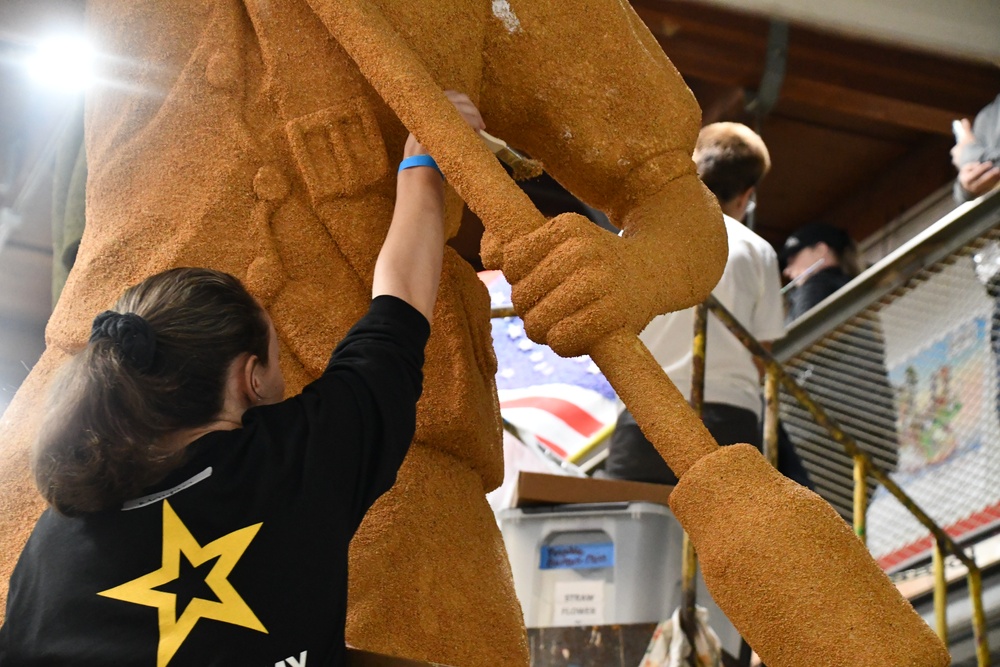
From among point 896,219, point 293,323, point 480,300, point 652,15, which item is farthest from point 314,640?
point 896,219

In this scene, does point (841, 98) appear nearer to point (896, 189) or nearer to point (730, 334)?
point (896, 189)

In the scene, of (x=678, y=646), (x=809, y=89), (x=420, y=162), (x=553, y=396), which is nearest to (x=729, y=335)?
(x=678, y=646)

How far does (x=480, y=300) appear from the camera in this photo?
5.35ft

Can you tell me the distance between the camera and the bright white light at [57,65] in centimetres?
249

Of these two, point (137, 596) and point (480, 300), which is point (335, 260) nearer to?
point (480, 300)

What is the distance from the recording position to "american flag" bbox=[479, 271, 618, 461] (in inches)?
167

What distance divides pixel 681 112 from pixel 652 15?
436 centimetres

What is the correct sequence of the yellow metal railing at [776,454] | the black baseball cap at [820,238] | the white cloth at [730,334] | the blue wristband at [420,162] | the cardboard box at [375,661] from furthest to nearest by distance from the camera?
the black baseball cap at [820,238]
the white cloth at [730,334]
the yellow metal railing at [776,454]
the blue wristband at [420,162]
the cardboard box at [375,661]

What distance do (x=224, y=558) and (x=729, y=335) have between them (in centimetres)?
224

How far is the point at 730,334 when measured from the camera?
10.6ft

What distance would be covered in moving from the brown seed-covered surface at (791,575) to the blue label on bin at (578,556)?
166 cm

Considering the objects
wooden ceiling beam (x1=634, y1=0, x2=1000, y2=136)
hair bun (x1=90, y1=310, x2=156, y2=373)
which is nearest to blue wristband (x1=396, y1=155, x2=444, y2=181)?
hair bun (x1=90, y1=310, x2=156, y2=373)

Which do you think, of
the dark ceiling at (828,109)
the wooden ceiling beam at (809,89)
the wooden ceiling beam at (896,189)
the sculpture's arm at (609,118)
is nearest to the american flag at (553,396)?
the dark ceiling at (828,109)

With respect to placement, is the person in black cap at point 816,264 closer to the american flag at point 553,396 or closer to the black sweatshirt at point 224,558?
the american flag at point 553,396
